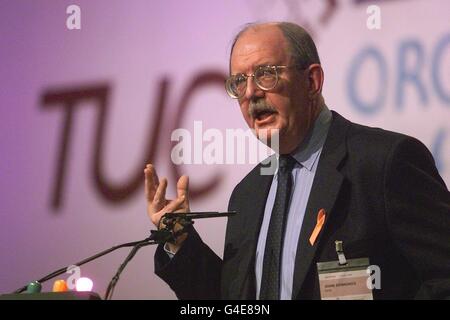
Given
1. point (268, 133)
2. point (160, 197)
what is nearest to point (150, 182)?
point (160, 197)

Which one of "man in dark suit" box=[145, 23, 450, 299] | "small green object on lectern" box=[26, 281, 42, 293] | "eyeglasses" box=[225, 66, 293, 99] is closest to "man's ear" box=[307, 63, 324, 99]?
"man in dark suit" box=[145, 23, 450, 299]

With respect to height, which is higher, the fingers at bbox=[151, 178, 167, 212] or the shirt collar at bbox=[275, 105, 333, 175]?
the shirt collar at bbox=[275, 105, 333, 175]

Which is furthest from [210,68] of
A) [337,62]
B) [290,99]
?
[290,99]

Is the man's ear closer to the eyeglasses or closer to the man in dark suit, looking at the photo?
the man in dark suit

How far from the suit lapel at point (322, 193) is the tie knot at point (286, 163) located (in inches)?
4.5

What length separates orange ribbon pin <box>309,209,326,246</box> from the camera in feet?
6.16

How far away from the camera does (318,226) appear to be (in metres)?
1.89

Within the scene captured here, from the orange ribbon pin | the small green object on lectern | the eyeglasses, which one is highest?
the eyeglasses

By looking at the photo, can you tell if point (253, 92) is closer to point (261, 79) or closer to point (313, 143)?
point (261, 79)

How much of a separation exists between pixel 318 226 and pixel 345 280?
0.18 m

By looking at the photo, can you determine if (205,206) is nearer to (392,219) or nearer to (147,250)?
(147,250)
